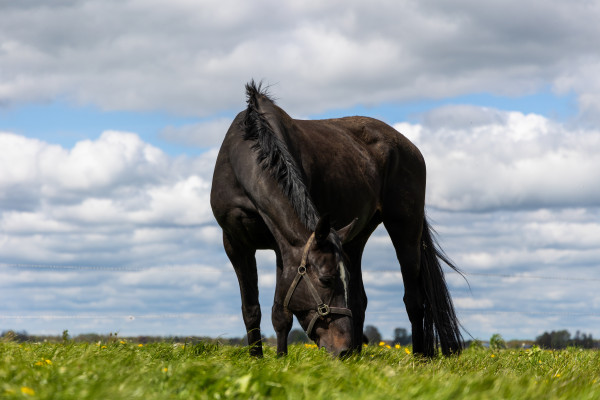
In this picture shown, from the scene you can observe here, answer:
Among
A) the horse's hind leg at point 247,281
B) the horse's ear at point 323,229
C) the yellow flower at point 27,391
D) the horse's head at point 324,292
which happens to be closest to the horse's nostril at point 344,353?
the horse's head at point 324,292

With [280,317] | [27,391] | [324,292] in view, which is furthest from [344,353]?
[27,391]

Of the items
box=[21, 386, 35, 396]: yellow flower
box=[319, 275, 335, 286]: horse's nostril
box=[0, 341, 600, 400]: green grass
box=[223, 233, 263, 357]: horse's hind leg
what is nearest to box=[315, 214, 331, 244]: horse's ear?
box=[319, 275, 335, 286]: horse's nostril

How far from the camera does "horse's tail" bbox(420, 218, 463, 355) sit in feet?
28.2

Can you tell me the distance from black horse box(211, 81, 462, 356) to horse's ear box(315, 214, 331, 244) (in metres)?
0.01

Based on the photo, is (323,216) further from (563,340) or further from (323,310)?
(563,340)

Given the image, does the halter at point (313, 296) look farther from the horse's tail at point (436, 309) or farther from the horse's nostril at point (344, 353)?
the horse's tail at point (436, 309)

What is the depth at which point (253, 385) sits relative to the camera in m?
3.63

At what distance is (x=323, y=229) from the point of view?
550 centimetres

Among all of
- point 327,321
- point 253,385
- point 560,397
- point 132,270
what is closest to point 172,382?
point 253,385

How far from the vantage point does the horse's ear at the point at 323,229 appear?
17.8 feet

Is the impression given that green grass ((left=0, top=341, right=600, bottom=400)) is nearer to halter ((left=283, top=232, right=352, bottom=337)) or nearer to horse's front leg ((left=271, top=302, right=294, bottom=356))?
halter ((left=283, top=232, right=352, bottom=337))

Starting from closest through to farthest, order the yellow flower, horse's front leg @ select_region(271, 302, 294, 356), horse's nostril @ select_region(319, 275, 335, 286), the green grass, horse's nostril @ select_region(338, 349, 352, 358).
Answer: the yellow flower < the green grass < horse's nostril @ select_region(338, 349, 352, 358) < horse's nostril @ select_region(319, 275, 335, 286) < horse's front leg @ select_region(271, 302, 294, 356)

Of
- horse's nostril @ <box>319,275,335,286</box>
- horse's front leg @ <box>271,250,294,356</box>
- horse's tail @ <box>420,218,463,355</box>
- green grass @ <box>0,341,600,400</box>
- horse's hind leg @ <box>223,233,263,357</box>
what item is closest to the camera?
green grass @ <box>0,341,600,400</box>

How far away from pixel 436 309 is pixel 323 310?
366cm
